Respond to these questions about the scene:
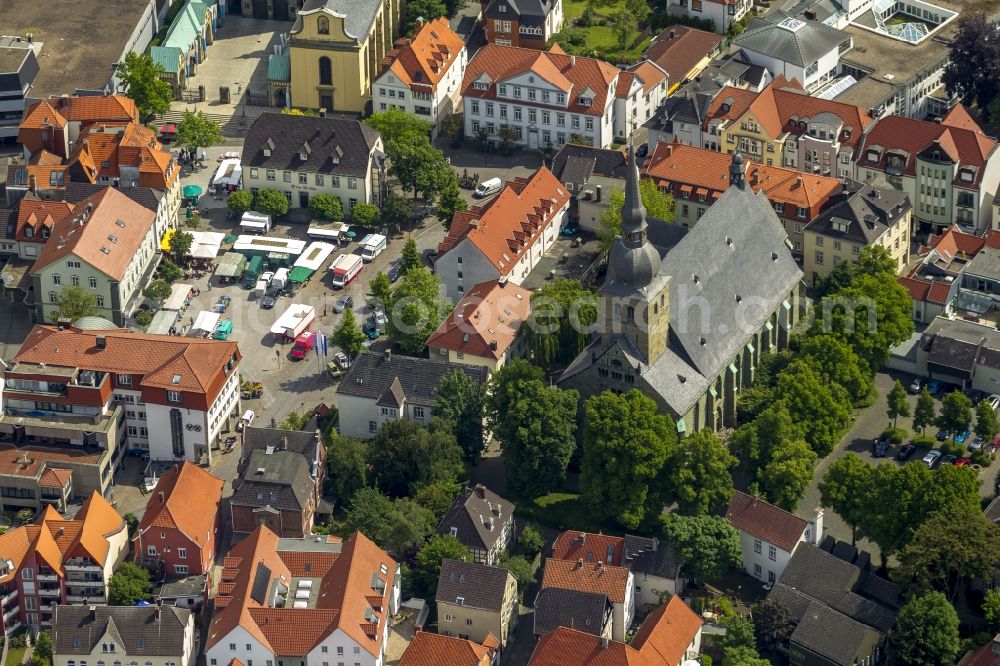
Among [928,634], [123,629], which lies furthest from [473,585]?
[928,634]

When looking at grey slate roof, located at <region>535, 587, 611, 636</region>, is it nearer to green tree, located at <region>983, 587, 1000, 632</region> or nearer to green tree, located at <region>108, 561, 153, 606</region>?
green tree, located at <region>983, 587, 1000, 632</region>

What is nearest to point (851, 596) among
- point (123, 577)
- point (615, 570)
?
point (615, 570)

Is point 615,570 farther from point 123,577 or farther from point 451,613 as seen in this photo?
point 123,577

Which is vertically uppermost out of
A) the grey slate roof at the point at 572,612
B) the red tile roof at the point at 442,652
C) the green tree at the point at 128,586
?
the grey slate roof at the point at 572,612

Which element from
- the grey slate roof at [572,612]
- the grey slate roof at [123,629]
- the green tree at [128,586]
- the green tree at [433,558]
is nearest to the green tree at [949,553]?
the grey slate roof at [572,612]

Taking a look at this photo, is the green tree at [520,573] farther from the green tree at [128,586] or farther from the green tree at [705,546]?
the green tree at [128,586]

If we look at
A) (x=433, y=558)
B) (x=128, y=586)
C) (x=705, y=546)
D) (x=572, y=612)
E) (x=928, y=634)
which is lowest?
(x=128, y=586)

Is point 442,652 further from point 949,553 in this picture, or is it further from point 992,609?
point 992,609
